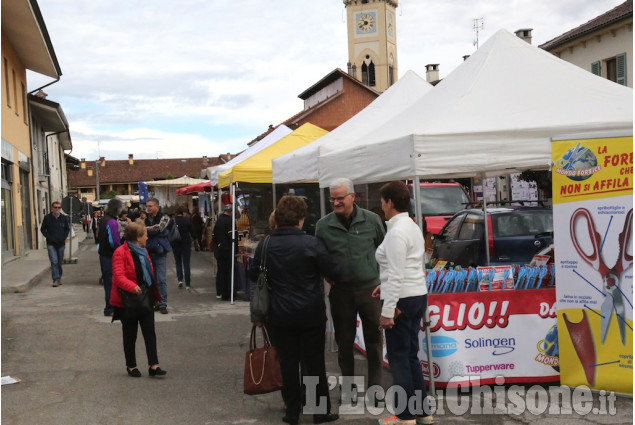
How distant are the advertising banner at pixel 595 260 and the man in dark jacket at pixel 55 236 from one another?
12.4m

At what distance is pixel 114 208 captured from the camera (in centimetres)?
1135

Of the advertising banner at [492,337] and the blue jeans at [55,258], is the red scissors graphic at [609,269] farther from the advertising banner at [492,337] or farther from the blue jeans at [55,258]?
the blue jeans at [55,258]

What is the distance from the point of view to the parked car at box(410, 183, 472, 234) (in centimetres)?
1686

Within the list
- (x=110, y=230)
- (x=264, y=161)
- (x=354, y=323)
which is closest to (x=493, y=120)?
(x=354, y=323)

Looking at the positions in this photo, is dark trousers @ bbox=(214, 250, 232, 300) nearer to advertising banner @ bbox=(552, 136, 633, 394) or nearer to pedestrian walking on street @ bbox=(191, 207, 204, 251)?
advertising banner @ bbox=(552, 136, 633, 394)

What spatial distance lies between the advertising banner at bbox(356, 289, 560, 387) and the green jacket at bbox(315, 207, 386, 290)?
2.66ft

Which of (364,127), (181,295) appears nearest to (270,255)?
(364,127)

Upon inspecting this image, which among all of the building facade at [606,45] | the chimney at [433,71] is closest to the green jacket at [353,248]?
the building facade at [606,45]

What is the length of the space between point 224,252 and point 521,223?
543 centimetres

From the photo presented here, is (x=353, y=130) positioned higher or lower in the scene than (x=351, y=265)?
higher

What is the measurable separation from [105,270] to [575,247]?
766 centimetres

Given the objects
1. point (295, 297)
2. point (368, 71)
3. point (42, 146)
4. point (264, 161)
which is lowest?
point (295, 297)

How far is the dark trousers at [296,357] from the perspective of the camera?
581cm

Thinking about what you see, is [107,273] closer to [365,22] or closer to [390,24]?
[365,22]
